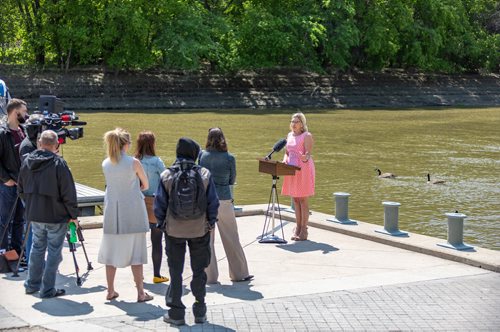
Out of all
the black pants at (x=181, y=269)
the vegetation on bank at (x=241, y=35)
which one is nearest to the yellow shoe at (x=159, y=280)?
the black pants at (x=181, y=269)

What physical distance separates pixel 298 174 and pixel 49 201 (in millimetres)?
4183

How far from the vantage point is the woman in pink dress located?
12266 millimetres

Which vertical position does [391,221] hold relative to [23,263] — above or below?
above

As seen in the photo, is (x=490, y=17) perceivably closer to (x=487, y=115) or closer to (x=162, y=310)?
(x=487, y=115)

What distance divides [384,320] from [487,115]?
1632 inches

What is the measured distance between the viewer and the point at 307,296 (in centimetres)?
916

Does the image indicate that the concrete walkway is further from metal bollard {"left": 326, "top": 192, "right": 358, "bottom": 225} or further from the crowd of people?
metal bollard {"left": 326, "top": 192, "right": 358, "bottom": 225}

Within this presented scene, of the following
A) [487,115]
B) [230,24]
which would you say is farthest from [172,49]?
[487,115]

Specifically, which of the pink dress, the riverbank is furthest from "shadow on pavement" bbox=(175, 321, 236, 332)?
the riverbank

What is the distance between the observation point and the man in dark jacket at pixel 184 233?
8180 millimetres

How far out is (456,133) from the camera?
119ft

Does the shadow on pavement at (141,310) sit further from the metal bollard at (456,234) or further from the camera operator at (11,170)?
the metal bollard at (456,234)

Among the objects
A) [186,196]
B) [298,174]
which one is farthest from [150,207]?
[298,174]

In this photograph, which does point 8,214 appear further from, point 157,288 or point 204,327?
point 204,327
